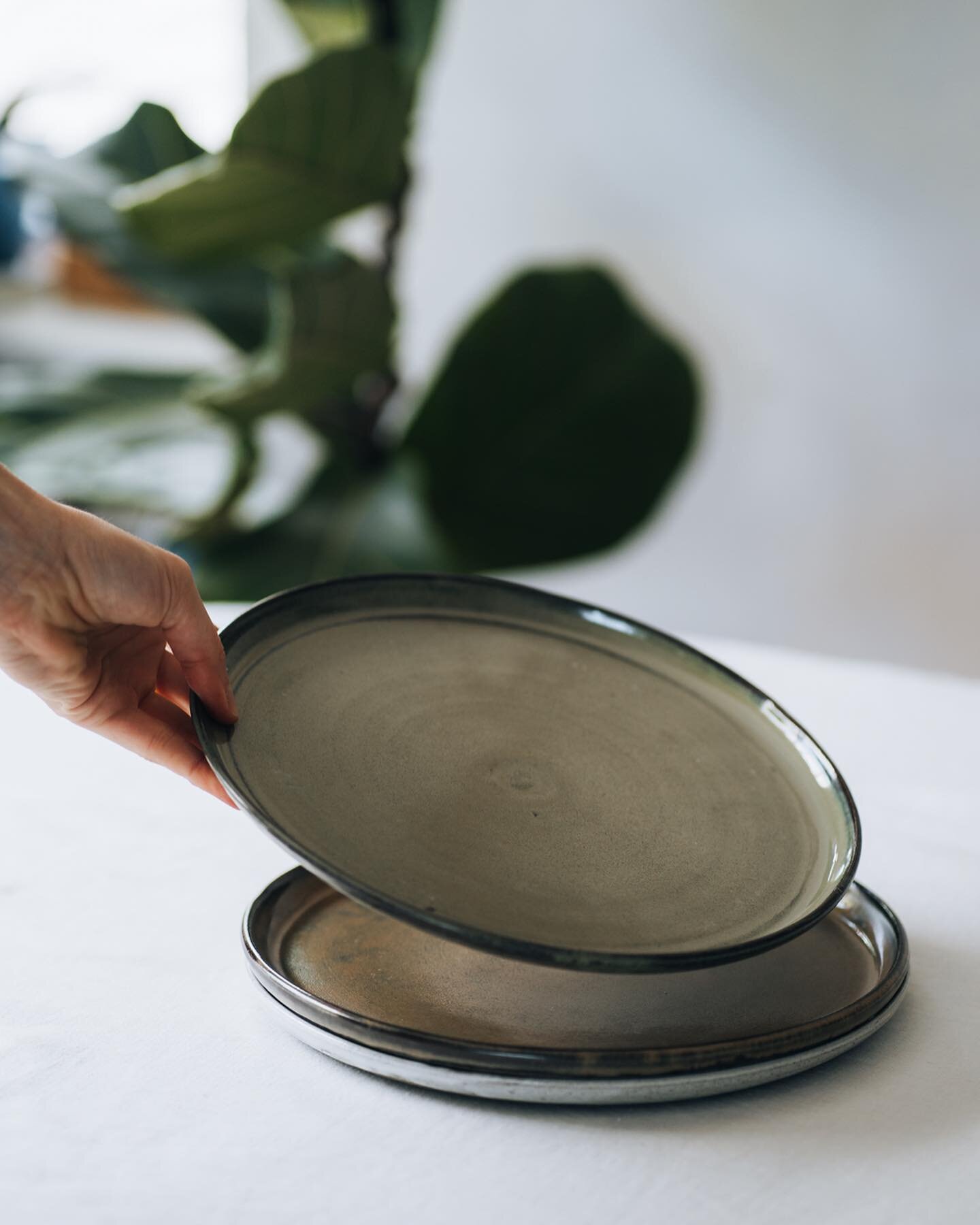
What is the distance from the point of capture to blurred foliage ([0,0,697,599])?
1.51m

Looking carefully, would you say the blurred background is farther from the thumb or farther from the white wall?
the thumb

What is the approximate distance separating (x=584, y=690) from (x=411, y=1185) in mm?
275

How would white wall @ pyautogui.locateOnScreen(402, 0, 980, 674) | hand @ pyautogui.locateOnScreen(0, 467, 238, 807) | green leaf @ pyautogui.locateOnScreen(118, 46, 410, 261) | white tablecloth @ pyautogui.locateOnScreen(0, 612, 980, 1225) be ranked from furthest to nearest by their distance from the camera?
white wall @ pyautogui.locateOnScreen(402, 0, 980, 674)
green leaf @ pyautogui.locateOnScreen(118, 46, 410, 261)
hand @ pyautogui.locateOnScreen(0, 467, 238, 807)
white tablecloth @ pyautogui.locateOnScreen(0, 612, 980, 1225)

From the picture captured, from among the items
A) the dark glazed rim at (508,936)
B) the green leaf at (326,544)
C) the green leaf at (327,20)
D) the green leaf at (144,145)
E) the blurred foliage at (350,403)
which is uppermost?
the green leaf at (327,20)

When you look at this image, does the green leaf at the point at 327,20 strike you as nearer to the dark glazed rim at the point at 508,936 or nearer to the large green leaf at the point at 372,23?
the large green leaf at the point at 372,23

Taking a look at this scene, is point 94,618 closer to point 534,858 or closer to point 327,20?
point 534,858

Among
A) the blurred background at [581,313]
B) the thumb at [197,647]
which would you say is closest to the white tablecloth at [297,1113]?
the thumb at [197,647]

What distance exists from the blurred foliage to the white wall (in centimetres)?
31

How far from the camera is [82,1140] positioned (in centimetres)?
43

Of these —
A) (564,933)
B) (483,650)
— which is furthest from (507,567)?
(564,933)

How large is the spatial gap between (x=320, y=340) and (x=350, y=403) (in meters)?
0.26

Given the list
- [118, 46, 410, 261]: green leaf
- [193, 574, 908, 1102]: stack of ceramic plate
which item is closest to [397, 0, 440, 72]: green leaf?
[118, 46, 410, 261]: green leaf

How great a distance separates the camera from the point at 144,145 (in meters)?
1.69

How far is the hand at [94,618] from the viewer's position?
553 millimetres
